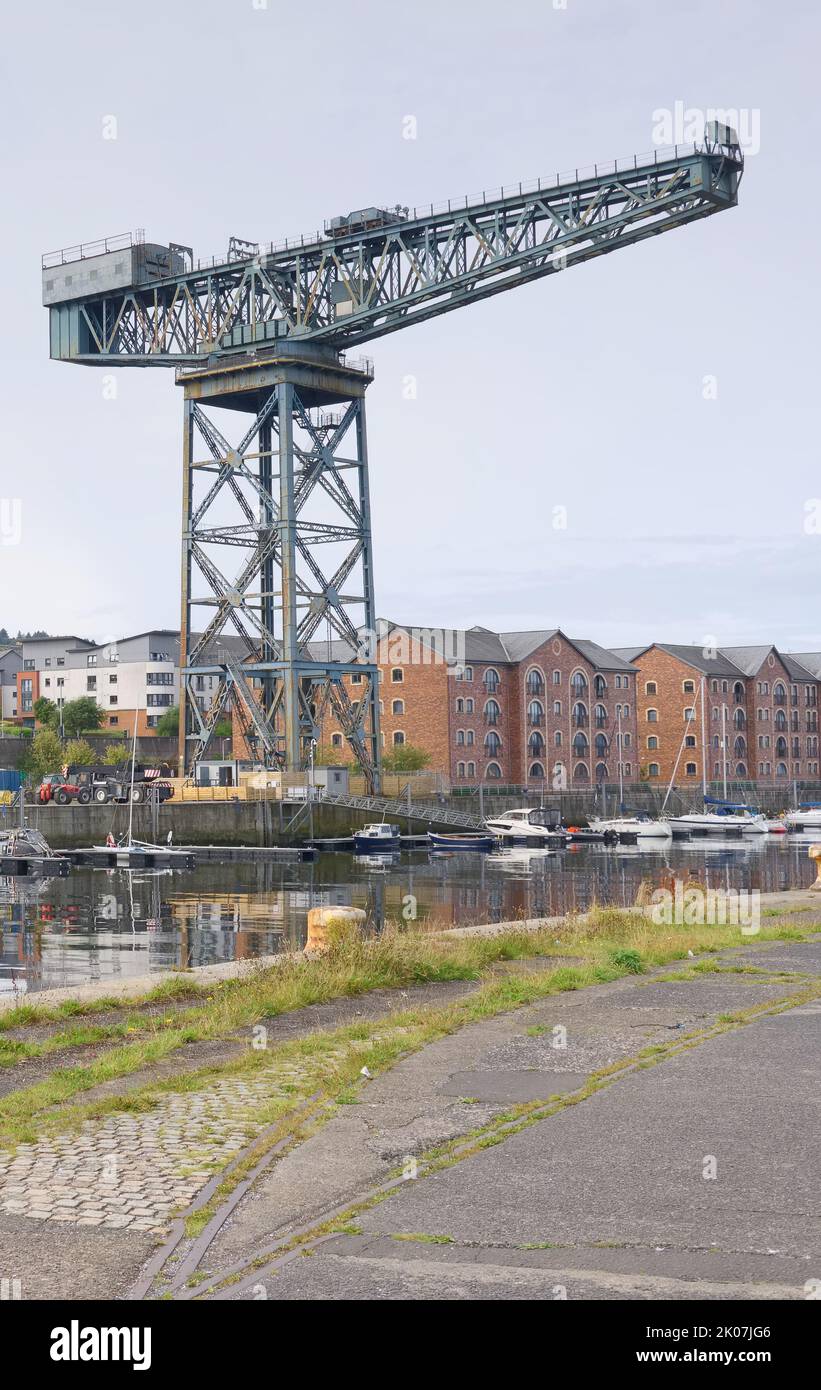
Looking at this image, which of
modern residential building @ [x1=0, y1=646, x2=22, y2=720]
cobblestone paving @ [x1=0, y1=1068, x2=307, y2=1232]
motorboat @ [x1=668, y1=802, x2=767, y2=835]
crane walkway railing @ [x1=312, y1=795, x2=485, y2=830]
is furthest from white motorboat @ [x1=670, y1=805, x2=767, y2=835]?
cobblestone paving @ [x1=0, y1=1068, x2=307, y2=1232]

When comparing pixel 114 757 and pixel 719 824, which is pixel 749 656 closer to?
pixel 719 824

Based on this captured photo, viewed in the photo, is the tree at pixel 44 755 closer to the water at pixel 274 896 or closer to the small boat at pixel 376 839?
the small boat at pixel 376 839

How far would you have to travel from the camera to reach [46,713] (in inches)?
5226

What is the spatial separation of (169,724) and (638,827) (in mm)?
53629

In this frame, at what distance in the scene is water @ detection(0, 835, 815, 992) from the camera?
31109 mm

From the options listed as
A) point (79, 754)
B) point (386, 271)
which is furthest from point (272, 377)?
point (79, 754)

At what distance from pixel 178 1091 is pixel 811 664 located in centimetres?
13714

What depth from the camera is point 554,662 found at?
10744cm

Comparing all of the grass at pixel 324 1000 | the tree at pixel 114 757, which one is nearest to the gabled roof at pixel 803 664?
the tree at pixel 114 757

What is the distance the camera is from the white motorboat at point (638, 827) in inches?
3556

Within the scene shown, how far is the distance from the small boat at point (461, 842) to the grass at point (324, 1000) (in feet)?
188
